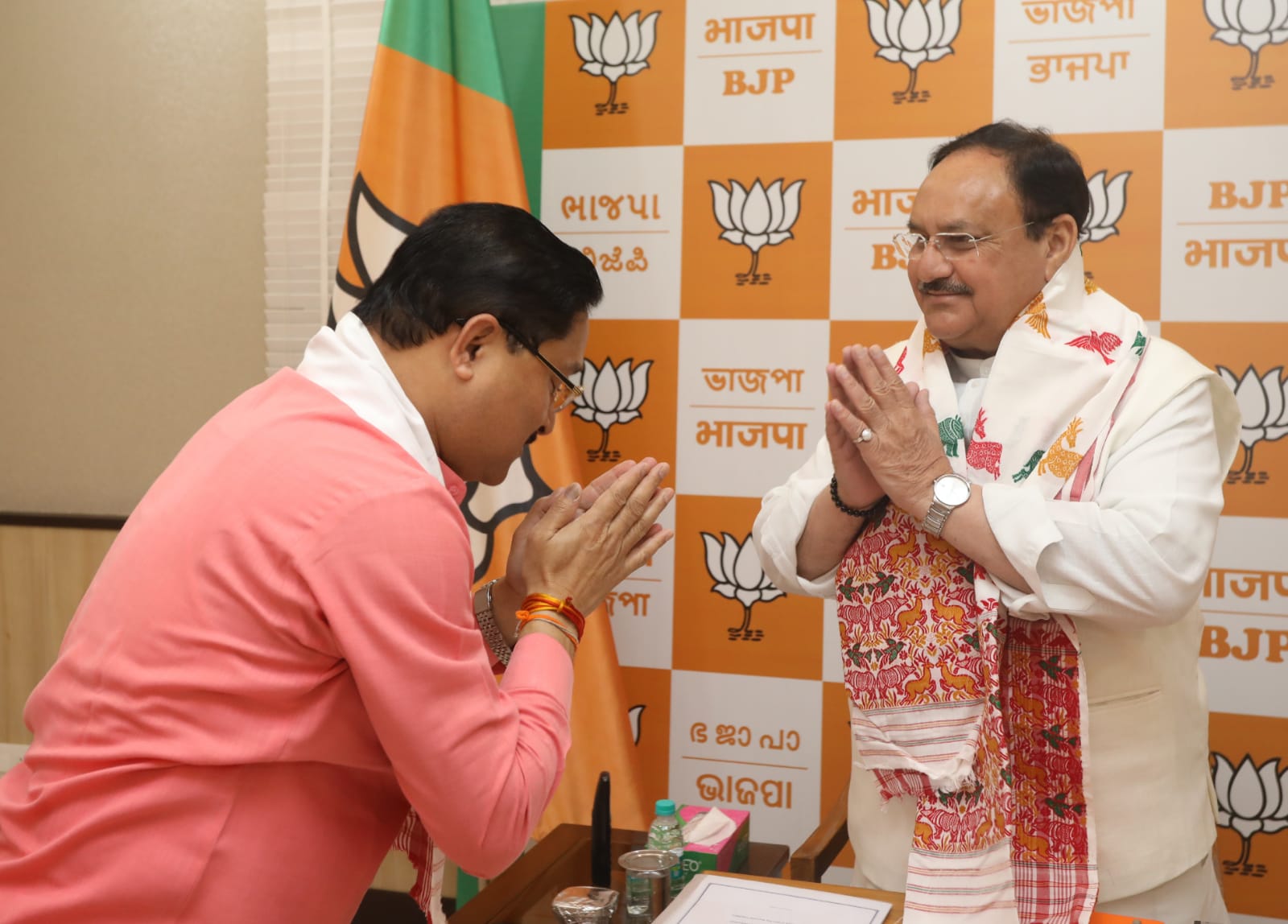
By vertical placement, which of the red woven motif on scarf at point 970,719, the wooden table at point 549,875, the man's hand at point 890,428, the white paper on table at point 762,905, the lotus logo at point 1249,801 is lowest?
the lotus logo at point 1249,801

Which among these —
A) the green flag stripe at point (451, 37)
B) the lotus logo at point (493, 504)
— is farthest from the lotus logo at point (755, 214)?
the lotus logo at point (493, 504)

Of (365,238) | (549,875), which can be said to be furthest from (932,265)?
(365,238)

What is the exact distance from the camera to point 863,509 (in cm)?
163

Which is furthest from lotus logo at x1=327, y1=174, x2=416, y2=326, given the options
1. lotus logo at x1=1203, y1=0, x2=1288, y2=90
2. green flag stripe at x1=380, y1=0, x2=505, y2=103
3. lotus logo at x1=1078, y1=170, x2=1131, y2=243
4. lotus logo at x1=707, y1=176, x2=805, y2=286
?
lotus logo at x1=1203, y1=0, x2=1288, y2=90

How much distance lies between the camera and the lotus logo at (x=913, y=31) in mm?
2500

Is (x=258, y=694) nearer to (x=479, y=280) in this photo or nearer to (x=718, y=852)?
(x=479, y=280)

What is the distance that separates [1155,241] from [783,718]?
137cm

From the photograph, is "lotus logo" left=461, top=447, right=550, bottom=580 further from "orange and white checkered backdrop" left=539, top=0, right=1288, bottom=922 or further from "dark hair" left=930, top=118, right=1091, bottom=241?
"dark hair" left=930, top=118, right=1091, bottom=241

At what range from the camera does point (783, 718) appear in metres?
2.66

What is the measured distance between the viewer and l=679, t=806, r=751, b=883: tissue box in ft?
5.62

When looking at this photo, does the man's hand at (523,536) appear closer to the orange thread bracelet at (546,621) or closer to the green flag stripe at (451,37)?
the orange thread bracelet at (546,621)

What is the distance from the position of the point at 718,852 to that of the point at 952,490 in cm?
68

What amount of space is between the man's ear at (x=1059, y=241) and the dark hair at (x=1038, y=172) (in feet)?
0.04

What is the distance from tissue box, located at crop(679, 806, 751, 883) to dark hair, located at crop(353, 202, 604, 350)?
2.96 ft
